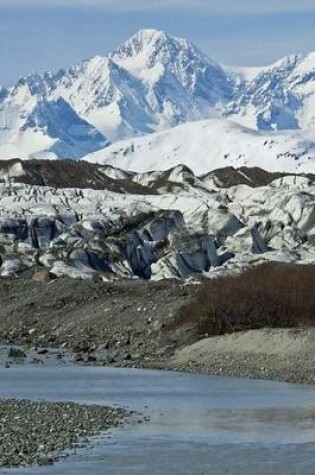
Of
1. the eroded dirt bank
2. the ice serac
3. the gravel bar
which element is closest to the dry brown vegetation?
the eroded dirt bank

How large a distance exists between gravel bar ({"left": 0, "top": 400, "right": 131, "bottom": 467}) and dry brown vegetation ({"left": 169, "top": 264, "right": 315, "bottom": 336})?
25852mm

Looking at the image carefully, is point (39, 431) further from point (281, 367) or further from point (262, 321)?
point (262, 321)

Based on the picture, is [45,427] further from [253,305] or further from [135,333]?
[135,333]

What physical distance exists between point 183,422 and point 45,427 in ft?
18.2

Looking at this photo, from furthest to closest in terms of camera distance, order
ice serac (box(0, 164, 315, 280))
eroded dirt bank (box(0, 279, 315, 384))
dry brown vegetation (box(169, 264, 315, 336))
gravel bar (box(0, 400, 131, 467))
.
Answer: ice serac (box(0, 164, 315, 280)) → dry brown vegetation (box(169, 264, 315, 336)) → eroded dirt bank (box(0, 279, 315, 384)) → gravel bar (box(0, 400, 131, 467))

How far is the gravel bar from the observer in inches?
1303

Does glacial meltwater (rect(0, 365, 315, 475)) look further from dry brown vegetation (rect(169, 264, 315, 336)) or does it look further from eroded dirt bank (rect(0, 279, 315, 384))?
dry brown vegetation (rect(169, 264, 315, 336))

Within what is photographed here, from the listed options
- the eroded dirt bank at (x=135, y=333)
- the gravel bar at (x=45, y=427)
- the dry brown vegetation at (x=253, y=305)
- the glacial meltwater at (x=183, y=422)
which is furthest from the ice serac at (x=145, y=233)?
the gravel bar at (x=45, y=427)

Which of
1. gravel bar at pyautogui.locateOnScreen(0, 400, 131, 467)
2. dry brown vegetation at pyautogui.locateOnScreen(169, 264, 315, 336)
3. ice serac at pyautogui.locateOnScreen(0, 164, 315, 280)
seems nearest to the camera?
gravel bar at pyautogui.locateOnScreen(0, 400, 131, 467)

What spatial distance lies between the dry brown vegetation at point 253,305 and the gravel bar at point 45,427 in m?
25.9

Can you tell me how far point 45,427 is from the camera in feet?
125

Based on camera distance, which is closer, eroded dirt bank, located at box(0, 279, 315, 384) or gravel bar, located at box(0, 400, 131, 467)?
gravel bar, located at box(0, 400, 131, 467)

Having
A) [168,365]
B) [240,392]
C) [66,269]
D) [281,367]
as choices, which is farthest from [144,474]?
[66,269]

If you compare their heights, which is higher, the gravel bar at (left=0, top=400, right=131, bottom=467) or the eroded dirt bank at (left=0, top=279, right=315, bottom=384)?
the gravel bar at (left=0, top=400, right=131, bottom=467)
